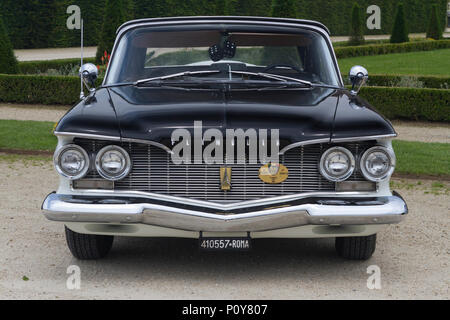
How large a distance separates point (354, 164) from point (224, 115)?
86cm

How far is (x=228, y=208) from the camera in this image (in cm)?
489

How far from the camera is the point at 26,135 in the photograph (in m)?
12.7

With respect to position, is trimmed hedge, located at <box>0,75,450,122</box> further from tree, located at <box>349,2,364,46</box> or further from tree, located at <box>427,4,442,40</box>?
tree, located at <box>427,4,442,40</box>

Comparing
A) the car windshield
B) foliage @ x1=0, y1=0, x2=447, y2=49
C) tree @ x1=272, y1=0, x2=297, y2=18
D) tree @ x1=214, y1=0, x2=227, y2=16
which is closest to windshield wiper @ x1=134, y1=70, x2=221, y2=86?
the car windshield

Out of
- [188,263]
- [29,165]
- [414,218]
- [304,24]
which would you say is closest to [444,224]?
[414,218]

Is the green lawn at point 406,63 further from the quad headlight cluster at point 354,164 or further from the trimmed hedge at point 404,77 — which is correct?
the quad headlight cluster at point 354,164

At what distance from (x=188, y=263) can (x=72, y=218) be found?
104 cm

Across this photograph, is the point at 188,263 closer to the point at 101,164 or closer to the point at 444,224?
the point at 101,164

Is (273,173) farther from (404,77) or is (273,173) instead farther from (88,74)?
(404,77)

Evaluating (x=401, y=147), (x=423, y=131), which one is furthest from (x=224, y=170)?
(x=423, y=131)

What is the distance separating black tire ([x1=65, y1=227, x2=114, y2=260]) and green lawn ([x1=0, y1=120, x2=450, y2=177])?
5.36 m

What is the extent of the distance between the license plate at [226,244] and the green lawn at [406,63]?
1934 centimetres

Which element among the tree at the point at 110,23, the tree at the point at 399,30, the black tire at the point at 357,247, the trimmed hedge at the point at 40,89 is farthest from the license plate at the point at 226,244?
the tree at the point at 399,30

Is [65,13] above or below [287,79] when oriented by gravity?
below
